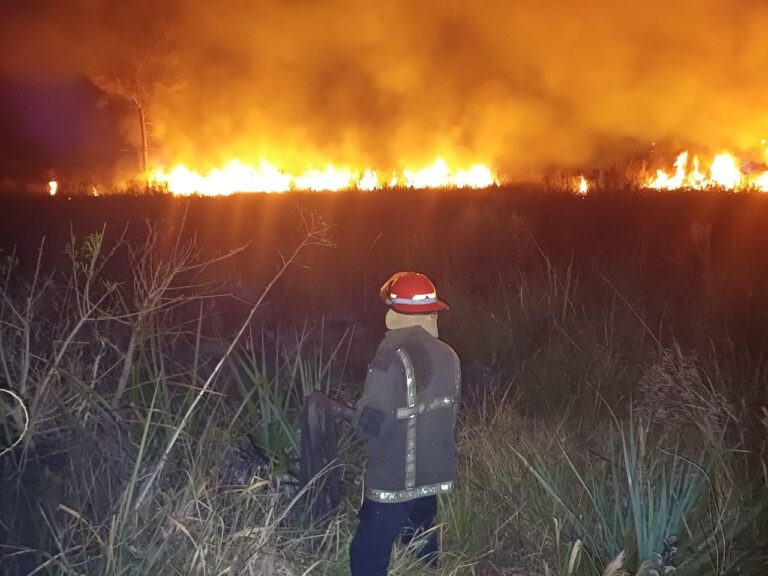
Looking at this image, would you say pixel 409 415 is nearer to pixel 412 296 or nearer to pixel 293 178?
pixel 412 296

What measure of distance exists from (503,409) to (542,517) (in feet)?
4.38

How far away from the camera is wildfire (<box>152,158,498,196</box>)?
17.1m

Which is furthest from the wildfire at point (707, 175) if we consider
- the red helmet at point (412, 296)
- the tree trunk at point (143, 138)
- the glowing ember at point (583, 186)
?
the tree trunk at point (143, 138)

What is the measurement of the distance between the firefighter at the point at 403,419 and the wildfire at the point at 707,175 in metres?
10.8

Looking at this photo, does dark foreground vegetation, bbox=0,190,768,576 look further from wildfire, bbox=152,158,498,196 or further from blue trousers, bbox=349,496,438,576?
wildfire, bbox=152,158,498,196

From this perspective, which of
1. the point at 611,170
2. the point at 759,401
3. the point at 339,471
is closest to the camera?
the point at 339,471

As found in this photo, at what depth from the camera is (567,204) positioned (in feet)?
35.6

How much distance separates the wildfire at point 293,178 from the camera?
17.1 meters

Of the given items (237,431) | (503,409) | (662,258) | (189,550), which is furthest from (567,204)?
(189,550)

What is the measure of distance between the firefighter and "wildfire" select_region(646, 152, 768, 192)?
10823 millimetres

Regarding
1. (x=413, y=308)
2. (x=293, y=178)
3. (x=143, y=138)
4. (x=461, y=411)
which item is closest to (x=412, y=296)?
(x=413, y=308)

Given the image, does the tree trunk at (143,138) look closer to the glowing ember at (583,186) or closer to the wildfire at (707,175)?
the glowing ember at (583,186)

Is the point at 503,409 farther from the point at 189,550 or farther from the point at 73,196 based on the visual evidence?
A: the point at 73,196

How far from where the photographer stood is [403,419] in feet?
8.64
